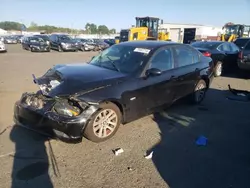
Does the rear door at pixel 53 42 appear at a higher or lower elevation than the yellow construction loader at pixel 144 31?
lower

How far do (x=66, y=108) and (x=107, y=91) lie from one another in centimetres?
68

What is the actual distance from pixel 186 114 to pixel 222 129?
3.13ft

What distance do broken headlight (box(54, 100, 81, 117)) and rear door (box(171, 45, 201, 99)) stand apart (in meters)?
2.37

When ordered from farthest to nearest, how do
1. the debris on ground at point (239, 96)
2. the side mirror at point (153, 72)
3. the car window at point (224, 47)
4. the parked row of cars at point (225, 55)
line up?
the car window at point (224, 47) < the parked row of cars at point (225, 55) < the debris on ground at point (239, 96) < the side mirror at point (153, 72)

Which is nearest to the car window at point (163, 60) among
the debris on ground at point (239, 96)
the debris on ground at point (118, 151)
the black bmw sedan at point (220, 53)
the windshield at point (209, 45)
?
the debris on ground at point (118, 151)


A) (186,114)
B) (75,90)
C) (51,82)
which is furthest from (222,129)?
(51,82)

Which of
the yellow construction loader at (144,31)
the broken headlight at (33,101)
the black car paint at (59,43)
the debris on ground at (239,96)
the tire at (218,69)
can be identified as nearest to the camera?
the broken headlight at (33,101)

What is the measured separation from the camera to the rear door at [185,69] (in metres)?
5.09

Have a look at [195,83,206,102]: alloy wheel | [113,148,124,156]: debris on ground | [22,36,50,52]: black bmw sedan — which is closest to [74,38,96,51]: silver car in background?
[22,36,50,52]: black bmw sedan

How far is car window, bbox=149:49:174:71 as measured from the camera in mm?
4525

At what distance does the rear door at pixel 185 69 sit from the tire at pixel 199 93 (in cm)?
23

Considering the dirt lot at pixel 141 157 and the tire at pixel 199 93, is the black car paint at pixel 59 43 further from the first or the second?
the dirt lot at pixel 141 157

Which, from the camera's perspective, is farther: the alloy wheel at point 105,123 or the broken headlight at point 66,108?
the alloy wheel at point 105,123

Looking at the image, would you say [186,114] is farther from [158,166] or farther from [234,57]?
[234,57]
